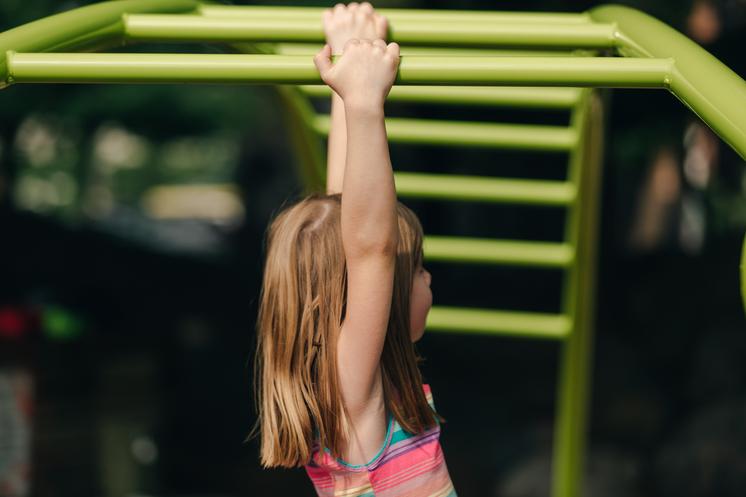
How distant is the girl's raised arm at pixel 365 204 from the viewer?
1.40 meters

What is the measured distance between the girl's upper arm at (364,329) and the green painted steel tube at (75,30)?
0.60 m

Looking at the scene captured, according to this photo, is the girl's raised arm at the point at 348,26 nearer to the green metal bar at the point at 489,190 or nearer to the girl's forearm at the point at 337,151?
the girl's forearm at the point at 337,151

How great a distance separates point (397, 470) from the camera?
5.16ft

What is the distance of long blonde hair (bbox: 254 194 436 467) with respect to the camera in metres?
1.54

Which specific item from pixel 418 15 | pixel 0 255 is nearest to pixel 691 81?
pixel 418 15

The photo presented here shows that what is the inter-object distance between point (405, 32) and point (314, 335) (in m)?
0.56

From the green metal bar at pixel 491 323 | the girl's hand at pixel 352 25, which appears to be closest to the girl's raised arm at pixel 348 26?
the girl's hand at pixel 352 25

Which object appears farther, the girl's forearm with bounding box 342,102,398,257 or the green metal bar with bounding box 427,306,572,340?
the green metal bar with bounding box 427,306,572,340

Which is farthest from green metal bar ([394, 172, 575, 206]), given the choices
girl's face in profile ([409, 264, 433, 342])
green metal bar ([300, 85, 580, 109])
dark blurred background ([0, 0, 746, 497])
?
girl's face in profile ([409, 264, 433, 342])

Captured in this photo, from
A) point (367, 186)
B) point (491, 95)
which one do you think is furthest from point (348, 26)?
point (491, 95)

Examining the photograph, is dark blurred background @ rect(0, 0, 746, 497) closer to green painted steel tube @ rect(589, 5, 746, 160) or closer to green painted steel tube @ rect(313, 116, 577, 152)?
green painted steel tube @ rect(313, 116, 577, 152)

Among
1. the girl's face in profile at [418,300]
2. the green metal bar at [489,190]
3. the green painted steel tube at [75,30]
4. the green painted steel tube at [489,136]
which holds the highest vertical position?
the green painted steel tube at [75,30]

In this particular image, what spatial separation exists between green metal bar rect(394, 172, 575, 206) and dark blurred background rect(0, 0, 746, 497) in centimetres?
90

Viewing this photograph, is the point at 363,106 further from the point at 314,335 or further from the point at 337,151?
the point at 337,151
